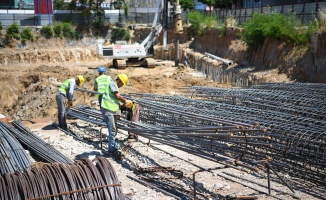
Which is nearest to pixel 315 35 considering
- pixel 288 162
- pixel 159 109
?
pixel 159 109

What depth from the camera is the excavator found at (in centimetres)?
2614

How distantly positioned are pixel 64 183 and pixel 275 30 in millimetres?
16169

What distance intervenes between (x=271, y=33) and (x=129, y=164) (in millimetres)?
13214

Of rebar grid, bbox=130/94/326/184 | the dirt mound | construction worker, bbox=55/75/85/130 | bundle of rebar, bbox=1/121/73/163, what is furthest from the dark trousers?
rebar grid, bbox=130/94/326/184

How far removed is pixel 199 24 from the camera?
98.4 feet

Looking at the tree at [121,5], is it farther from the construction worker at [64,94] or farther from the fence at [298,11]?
the construction worker at [64,94]

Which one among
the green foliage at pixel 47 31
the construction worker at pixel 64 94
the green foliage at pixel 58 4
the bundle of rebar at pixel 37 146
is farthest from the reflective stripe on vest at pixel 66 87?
the green foliage at pixel 58 4

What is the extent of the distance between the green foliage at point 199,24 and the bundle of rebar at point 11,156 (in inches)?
838

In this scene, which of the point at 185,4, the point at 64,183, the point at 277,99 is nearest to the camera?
the point at 64,183

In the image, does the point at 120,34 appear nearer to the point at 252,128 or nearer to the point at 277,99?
the point at 277,99

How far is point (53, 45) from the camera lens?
3628 cm

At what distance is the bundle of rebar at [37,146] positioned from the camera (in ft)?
29.7

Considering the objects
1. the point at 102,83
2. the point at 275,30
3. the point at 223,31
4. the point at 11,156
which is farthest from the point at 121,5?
the point at 11,156

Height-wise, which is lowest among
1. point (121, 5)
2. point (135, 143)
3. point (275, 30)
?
point (135, 143)
